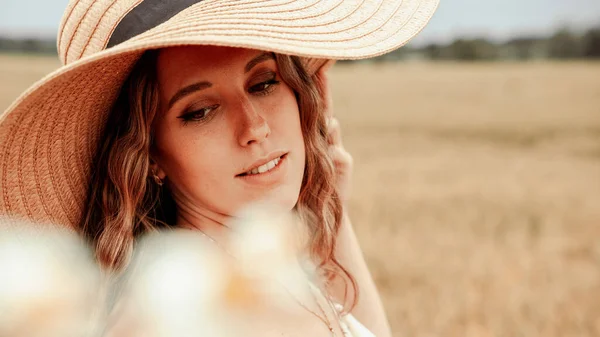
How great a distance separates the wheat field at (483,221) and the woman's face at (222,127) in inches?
99.3

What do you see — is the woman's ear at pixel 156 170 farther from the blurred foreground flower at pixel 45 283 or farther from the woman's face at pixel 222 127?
the blurred foreground flower at pixel 45 283

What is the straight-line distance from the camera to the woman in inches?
53.8

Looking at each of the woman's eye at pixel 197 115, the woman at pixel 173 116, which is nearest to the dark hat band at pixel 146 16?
the woman at pixel 173 116

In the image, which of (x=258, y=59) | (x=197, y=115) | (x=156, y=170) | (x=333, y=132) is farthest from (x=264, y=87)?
(x=333, y=132)

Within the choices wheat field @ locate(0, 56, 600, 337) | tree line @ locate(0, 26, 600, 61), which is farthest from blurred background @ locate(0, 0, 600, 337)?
tree line @ locate(0, 26, 600, 61)

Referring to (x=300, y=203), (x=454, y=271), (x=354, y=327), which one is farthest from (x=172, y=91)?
(x=454, y=271)

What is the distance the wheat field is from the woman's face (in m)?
2.52

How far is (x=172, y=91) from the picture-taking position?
149cm

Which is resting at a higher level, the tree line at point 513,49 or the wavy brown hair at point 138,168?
the wavy brown hair at point 138,168

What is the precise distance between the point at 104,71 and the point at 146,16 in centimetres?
13

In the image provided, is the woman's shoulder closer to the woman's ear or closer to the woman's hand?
the woman's hand

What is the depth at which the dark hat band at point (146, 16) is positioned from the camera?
1.38 metres

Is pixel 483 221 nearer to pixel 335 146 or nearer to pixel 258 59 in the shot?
pixel 335 146

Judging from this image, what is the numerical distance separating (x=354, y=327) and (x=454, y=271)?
2.93m
